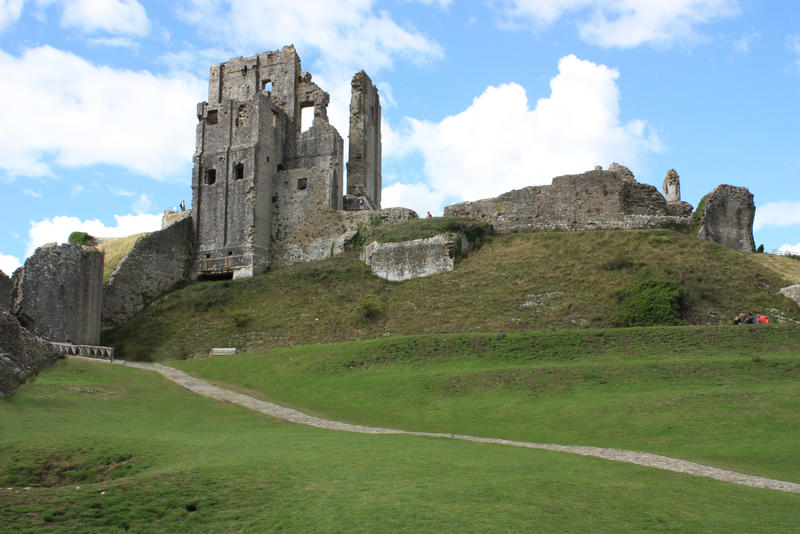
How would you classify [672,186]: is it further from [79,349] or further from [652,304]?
[79,349]

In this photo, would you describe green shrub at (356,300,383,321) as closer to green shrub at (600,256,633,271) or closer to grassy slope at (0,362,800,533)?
green shrub at (600,256,633,271)

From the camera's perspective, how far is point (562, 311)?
28.1 m

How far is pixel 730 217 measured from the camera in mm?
35781

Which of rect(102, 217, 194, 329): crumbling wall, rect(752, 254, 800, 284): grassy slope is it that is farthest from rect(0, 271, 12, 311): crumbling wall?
rect(752, 254, 800, 284): grassy slope

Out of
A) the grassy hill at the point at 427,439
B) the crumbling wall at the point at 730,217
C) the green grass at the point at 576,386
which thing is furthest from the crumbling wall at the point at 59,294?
the crumbling wall at the point at 730,217

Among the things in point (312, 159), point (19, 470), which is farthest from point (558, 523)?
point (312, 159)

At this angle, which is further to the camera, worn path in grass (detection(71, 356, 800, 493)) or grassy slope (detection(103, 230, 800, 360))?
grassy slope (detection(103, 230, 800, 360))

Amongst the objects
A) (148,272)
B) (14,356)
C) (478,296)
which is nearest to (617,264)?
(478,296)

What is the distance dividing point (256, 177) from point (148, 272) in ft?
29.3

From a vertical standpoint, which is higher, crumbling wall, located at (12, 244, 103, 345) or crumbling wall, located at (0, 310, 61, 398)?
crumbling wall, located at (12, 244, 103, 345)

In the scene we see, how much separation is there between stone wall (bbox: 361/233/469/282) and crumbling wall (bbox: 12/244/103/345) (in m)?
14.2

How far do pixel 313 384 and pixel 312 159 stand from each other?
2750 cm

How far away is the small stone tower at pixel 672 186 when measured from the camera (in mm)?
40344

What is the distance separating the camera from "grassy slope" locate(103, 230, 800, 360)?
92.1 feet
